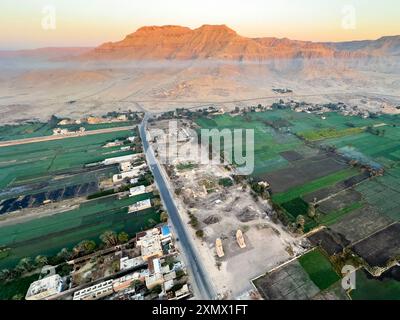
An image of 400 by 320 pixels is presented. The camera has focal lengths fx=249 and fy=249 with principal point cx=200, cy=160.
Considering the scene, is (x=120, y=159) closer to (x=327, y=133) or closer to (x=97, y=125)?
(x=97, y=125)

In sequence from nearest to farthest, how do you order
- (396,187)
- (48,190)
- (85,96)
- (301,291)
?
(301,291), (396,187), (48,190), (85,96)

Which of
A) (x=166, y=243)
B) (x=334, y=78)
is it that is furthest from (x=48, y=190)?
(x=334, y=78)

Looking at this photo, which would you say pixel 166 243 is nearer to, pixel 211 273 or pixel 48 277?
pixel 211 273

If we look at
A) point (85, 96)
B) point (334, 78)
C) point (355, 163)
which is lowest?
point (355, 163)

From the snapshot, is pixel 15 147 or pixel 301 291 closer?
pixel 301 291

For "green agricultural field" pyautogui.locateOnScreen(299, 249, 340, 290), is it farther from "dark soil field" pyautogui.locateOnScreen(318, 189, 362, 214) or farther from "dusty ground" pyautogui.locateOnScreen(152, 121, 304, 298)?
"dark soil field" pyautogui.locateOnScreen(318, 189, 362, 214)

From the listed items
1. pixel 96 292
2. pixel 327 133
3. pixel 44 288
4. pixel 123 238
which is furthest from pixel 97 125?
pixel 327 133

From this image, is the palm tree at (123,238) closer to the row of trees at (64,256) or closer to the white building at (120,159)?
the row of trees at (64,256)

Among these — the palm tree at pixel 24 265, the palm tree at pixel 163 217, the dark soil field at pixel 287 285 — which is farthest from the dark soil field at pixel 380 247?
the palm tree at pixel 24 265
